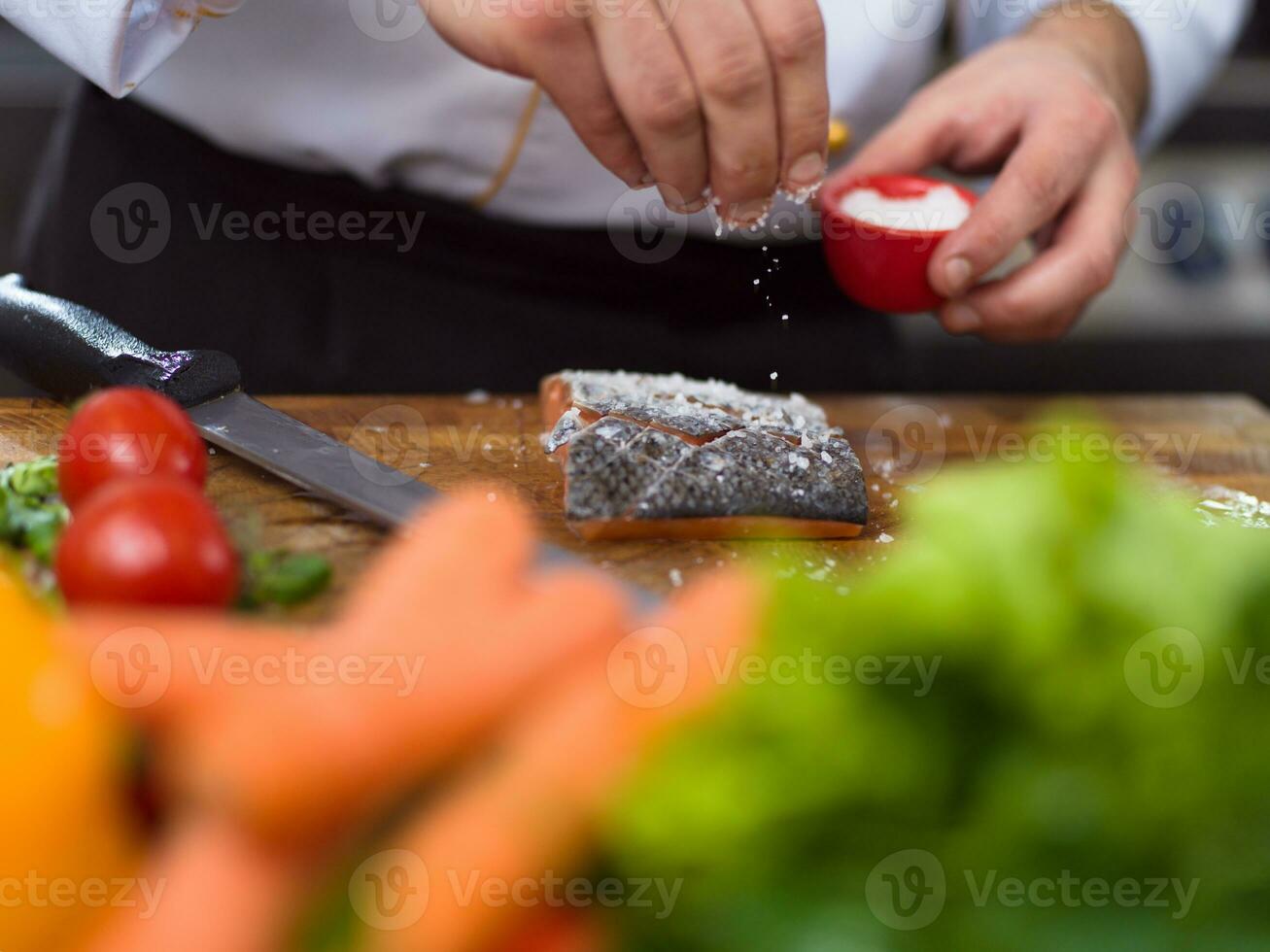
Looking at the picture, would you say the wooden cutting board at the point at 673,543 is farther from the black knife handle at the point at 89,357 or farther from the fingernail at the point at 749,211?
the fingernail at the point at 749,211

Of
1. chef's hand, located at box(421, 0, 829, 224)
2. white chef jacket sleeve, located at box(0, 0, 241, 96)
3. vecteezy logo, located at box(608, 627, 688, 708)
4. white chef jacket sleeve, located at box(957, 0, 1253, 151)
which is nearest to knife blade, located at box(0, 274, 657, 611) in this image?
white chef jacket sleeve, located at box(0, 0, 241, 96)

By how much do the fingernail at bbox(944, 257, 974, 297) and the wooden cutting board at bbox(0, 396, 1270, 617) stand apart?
21 cm

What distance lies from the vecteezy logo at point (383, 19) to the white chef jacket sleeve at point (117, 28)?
312mm

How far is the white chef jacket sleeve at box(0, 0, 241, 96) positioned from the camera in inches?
49.1

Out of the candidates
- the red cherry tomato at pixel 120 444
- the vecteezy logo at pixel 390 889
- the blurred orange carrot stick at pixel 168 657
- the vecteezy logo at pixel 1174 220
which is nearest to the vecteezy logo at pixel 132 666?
the blurred orange carrot stick at pixel 168 657

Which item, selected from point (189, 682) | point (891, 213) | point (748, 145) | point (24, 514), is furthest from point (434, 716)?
point (891, 213)

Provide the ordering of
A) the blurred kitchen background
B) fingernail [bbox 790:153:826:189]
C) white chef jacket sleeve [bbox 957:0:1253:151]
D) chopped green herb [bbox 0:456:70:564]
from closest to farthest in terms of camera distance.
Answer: chopped green herb [bbox 0:456:70:564] < fingernail [bbox 790:153:826:189] < white chef jacket sleeve [bbox 957:0:1253:151] < the blurred kitchen background

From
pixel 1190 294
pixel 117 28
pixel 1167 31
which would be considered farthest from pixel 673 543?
pixel 1190 294

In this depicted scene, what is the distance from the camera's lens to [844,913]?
1.54 ft

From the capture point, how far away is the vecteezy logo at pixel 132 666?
572 mm

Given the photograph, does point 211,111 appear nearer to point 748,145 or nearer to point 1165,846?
point 748,145

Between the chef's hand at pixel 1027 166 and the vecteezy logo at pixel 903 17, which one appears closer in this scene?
the chef's hand at pixel 1027 166

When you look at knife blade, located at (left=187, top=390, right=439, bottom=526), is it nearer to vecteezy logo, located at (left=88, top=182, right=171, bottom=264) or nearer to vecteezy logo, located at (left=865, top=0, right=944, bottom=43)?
vecteezy logo, located at (left=88, top=182, right=171, bottom=264)

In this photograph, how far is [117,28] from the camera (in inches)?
48.9
